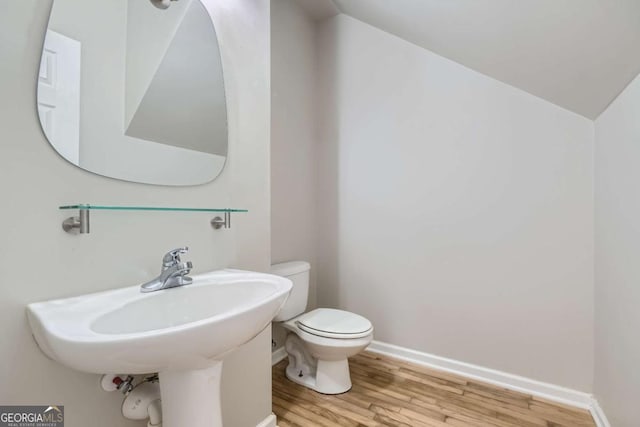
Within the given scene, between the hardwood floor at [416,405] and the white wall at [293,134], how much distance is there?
0.56 meters

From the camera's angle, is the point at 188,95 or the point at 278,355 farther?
the point at 278,355

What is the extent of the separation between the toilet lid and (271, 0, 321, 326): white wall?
1.50ft

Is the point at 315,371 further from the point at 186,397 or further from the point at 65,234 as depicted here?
the point at 65,234

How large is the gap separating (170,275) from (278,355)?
4.59ft

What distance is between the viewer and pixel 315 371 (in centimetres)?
193

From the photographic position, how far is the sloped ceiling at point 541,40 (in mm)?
1069

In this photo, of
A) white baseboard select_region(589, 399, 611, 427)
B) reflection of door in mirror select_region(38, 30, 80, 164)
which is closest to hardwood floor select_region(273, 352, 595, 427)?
white baseboard select_region(589, 399, 611, 427)

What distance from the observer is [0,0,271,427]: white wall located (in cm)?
76

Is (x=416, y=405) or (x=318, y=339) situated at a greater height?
(x=318, y=339)

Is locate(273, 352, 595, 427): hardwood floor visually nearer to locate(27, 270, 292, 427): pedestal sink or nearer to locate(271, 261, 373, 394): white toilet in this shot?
locate(271, 261, 373, 394): white toilet

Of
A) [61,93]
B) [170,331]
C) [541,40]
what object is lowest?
[170,331]

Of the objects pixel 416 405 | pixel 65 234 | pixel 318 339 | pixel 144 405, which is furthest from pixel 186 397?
pixel 416 405

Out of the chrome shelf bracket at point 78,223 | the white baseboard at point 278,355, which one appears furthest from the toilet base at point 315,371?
the chrome shelf bracket at point 78,223

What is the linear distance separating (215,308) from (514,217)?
1669mm
